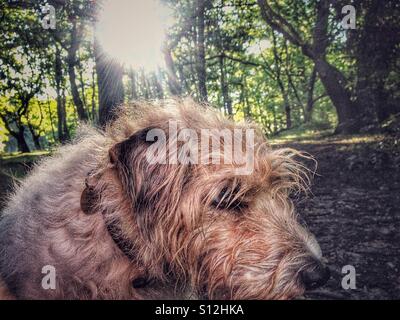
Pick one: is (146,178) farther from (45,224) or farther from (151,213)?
(45,224)

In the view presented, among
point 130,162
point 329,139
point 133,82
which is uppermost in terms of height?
point 133,82

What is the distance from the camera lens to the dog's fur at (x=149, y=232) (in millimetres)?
2395

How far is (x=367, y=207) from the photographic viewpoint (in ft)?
20.0

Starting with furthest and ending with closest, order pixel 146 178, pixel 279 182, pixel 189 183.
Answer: pixel 279 182, pixel 189 183, pixel 146 178

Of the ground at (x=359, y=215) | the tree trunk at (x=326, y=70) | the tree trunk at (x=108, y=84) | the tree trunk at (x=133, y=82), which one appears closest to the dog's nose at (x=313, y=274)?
the ground at (x=359, y=215)

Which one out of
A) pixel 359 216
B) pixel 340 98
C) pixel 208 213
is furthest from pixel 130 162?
pixel 340 98

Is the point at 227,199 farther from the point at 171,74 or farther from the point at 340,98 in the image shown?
the point at 171,74

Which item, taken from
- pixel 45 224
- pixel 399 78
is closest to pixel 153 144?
pixel 45 224

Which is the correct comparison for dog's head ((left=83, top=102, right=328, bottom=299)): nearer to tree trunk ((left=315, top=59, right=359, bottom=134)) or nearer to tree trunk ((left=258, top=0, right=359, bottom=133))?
tree trunk ((left=258, top=0, right=359, bottom=133))

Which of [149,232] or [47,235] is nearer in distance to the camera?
[149,232]

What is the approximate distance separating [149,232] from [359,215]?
190 inches

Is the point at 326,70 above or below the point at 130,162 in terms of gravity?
above

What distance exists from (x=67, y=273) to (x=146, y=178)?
953 mm

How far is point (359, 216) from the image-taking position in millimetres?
5840
